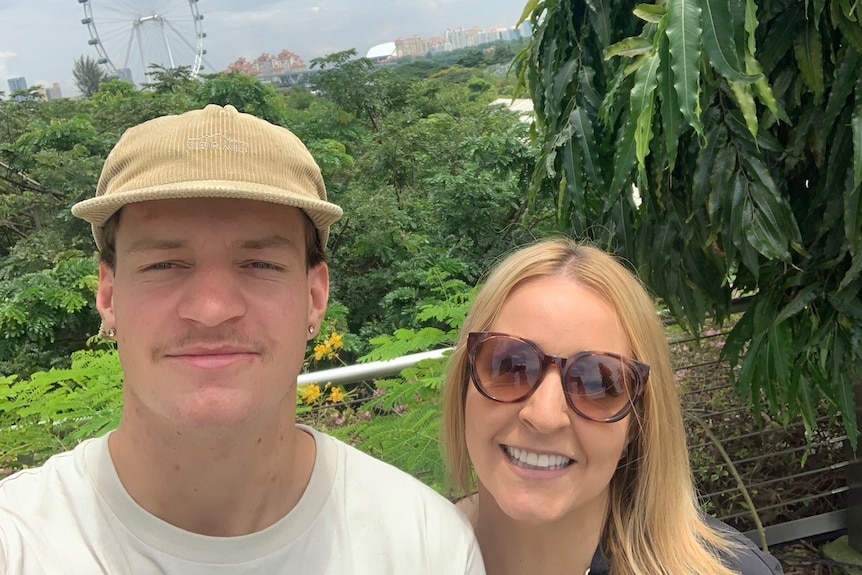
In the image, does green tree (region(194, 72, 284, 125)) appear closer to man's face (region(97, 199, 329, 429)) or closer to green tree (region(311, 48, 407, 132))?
green tree (region(311, 48, 407, 132))

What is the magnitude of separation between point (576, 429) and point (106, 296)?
882 millimetres

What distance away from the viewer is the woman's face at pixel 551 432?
48.4 inches

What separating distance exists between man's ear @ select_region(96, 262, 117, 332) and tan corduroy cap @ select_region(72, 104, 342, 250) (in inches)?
1.8

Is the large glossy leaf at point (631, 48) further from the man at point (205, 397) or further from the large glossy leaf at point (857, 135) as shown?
the man at point (205, 397)

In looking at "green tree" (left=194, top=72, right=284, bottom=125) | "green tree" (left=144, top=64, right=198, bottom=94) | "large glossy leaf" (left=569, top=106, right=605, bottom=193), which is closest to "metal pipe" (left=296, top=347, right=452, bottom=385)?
"large glossy leaf" (left=569, top=106, right=605, bottom=193)

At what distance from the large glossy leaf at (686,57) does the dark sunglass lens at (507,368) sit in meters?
0.59

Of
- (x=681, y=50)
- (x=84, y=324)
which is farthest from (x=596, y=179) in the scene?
(x=84, y=324)

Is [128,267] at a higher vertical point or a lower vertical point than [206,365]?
higher

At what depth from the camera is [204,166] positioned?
0.97 meters

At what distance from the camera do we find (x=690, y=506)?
1396 millimetres

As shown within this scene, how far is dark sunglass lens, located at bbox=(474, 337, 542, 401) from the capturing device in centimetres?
124

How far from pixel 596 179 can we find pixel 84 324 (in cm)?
606

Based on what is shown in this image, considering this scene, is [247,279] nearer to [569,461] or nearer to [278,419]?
[278,419]

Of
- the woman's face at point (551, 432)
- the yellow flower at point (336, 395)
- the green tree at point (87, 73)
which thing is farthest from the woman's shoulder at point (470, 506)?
the green tree at point (87, 73)
